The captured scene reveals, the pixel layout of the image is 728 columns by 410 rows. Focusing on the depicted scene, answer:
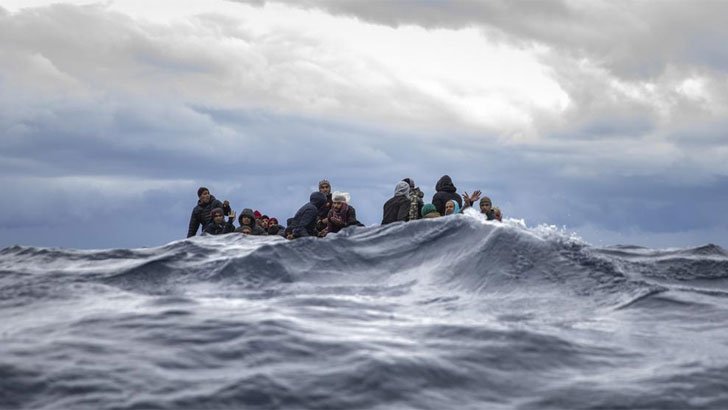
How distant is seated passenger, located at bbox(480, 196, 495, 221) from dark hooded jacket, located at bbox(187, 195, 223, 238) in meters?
5.75

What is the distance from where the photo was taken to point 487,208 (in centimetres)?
1678

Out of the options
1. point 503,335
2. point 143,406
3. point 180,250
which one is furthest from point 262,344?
point 180,250

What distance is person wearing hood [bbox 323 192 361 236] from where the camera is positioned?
16.1m

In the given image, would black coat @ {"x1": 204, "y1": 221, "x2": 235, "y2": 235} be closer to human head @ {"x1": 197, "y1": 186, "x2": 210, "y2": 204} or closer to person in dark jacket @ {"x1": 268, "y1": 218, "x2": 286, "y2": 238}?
human head @ {"x1": 197, "y1": 186, "x2": 210, "y2": 204}

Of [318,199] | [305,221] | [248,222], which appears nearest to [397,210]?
[318,199]

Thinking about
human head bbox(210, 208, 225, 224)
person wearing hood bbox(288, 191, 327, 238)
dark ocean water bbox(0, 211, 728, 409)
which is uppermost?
human head bbox(210, 208, 225, 224)

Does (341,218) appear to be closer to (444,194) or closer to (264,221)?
(444,194)

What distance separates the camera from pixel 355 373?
593cm

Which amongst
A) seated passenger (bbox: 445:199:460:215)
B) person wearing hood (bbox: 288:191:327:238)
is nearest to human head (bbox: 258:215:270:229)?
person wearing hood (bbox: 288:191:327:238)

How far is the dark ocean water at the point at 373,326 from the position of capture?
5637 millimetres

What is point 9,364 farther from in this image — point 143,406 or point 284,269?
point 284,269

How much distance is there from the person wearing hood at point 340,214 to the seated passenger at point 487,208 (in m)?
2.67

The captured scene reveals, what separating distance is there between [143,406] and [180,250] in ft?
27.2

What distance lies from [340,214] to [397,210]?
3.82 feet
